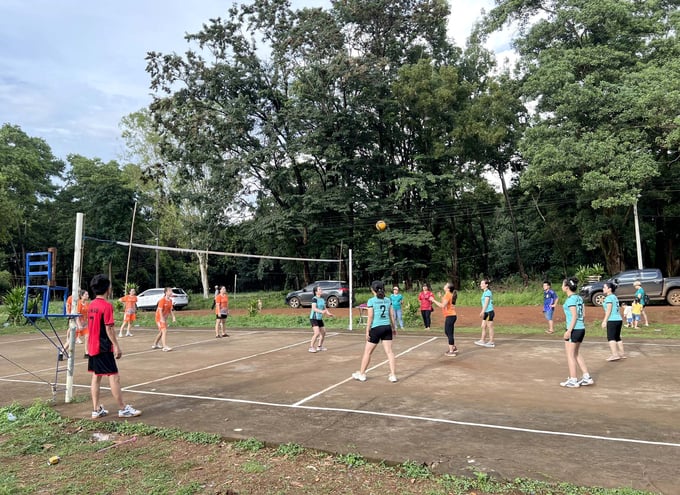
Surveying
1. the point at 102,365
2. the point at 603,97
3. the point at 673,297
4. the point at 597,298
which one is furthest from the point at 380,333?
the point at 603,97

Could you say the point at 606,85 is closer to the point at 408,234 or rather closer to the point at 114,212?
the point at 408,234

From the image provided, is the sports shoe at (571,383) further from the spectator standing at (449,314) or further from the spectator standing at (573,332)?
the spectator standing at (449,314)

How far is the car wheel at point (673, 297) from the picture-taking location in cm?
1805

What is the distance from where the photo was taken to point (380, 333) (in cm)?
732

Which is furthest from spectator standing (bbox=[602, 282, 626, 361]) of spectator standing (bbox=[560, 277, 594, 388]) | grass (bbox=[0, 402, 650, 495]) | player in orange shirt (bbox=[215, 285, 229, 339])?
player in orange shirt (bbox=[215, 285, 229, 339])

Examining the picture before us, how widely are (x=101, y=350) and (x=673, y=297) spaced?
20.5 m

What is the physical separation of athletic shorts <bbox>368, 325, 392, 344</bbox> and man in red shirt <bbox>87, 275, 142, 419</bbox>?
3.52m

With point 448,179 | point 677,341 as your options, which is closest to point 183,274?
point 448,179

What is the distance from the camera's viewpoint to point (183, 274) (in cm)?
4984

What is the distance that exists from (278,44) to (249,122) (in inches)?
215

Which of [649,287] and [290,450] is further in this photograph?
[649,287]

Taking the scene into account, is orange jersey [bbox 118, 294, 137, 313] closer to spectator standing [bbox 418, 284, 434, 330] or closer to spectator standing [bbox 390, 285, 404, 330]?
spectator standing [bbox 390, 285, 404, 330]

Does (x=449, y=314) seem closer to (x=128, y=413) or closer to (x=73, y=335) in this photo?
(x=128, y=413)

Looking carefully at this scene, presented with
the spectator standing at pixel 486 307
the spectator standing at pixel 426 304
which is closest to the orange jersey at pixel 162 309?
the spectator standing at pixel 426 304
